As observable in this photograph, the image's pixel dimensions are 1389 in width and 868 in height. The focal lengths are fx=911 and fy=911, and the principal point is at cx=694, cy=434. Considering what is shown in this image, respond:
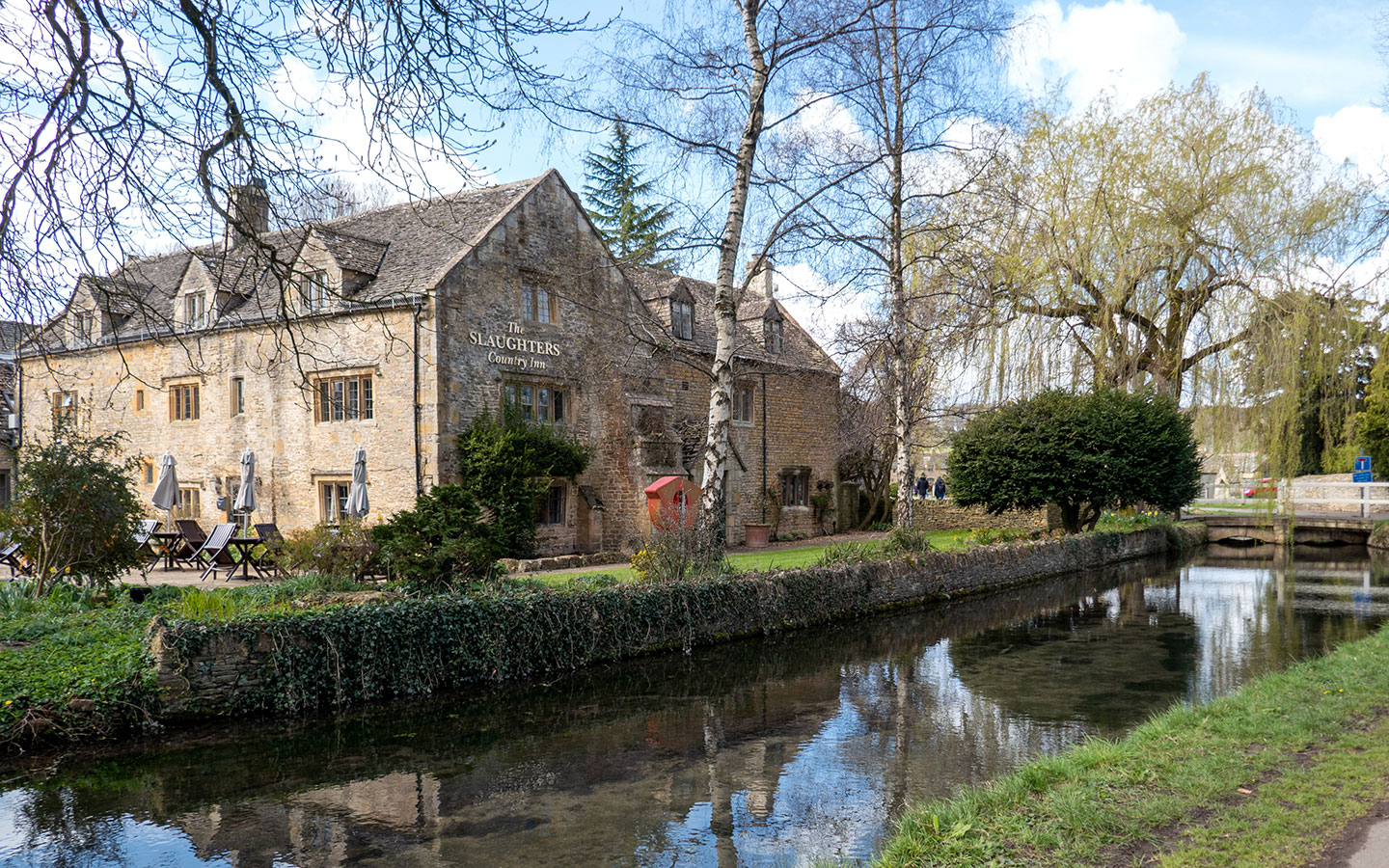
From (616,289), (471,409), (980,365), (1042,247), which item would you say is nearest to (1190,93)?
(1042,247)

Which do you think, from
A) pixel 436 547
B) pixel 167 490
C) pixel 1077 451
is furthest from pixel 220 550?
pixel 1077 451

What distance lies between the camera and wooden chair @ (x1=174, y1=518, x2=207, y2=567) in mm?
18953

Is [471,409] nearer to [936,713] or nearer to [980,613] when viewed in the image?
[980,613]

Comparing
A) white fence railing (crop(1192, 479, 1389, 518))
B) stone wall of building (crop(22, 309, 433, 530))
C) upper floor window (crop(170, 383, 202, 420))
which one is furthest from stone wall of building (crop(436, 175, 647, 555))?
white fence railing (crop(1192, 479, 1389, 518))

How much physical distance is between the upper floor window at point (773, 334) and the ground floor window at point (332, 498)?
46.8ft

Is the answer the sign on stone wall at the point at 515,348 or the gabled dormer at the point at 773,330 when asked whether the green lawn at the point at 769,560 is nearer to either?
the sign on stone wall at the point at 515,348

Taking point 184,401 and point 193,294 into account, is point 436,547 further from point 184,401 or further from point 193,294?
point 184,401

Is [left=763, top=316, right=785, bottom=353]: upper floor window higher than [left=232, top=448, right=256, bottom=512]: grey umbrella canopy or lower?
higher

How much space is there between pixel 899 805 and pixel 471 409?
14.9 m

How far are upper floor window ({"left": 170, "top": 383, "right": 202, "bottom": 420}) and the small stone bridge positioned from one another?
30.8 meters

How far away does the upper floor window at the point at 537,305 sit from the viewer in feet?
69.9

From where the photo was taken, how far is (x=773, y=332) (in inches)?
1182

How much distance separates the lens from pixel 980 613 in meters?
16.7

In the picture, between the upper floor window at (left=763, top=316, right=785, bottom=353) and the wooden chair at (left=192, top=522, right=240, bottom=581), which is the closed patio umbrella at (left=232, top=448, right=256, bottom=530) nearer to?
the wooden chair at (left=192, top=522, right=240, bottom=581)
